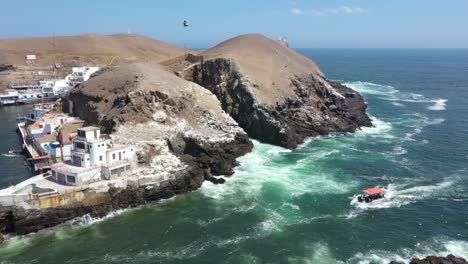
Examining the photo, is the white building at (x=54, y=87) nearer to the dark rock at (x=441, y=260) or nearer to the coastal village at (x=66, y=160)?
the coastal village at (x=66, y=160)

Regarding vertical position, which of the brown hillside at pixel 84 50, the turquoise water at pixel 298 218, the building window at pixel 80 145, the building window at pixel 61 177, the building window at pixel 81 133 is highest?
the brown hillside at pixel 84 50

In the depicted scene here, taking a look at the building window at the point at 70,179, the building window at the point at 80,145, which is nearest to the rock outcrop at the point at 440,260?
the building window at the point at 70,179

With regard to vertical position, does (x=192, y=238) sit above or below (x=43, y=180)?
below

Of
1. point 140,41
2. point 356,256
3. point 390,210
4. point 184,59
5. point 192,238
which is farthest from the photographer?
point 140,41

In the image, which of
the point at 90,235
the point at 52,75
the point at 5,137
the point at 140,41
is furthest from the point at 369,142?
the point at 140,41

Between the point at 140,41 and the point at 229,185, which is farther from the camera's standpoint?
the point at 140,41

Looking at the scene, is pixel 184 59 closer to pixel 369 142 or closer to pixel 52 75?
pixel 369 142
